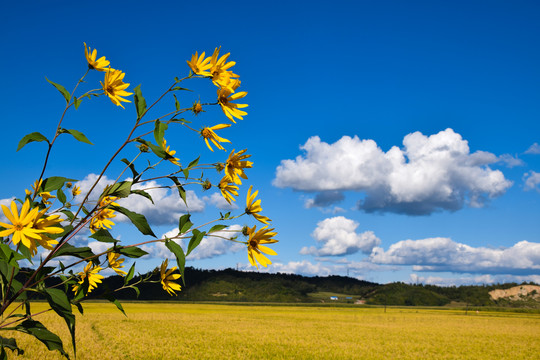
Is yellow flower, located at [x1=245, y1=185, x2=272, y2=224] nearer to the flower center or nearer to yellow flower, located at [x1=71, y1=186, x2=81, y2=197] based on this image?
the flower center

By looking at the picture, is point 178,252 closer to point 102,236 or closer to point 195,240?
point 195,240

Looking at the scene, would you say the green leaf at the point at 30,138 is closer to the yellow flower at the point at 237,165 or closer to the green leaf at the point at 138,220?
the green leaf at the point at 138,220

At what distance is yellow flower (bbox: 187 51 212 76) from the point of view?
1920mm

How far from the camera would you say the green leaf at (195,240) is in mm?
1833

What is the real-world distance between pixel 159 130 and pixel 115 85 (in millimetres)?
393

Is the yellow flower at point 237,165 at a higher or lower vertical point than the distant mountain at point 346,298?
higher

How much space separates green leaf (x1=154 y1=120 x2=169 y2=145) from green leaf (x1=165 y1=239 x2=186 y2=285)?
0.44 m

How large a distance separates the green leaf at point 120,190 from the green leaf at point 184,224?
29 centimetres

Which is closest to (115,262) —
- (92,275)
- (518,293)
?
(92,275)

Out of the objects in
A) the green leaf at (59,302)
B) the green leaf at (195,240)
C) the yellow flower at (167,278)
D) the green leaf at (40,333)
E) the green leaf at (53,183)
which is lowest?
the green leaf at (40,333)

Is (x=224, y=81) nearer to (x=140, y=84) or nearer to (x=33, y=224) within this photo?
(x=140, y=84)

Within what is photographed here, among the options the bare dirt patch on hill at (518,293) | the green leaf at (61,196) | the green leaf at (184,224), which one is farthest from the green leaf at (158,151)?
the bare dirt patch on hill at (518,293)

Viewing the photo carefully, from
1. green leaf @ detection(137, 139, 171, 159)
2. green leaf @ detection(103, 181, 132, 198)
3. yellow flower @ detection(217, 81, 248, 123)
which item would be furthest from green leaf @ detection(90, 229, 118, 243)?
yellow flower @ detection(217, 81, 248, 123)

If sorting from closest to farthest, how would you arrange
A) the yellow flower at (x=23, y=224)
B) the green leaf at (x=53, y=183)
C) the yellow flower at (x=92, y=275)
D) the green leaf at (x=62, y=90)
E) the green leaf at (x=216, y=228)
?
the yellow flower at (x=23, y=224), the green leaf at (x=216, y=228), the green leaf at (x=62, y=90), the green leaf at (x=53, y=183), the yellow flower at (x=92, y=275)
